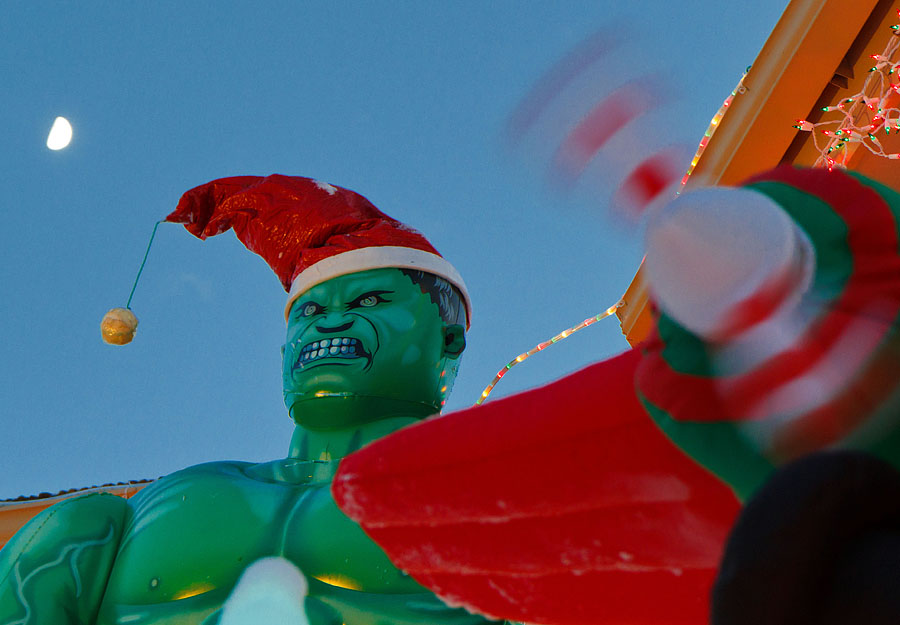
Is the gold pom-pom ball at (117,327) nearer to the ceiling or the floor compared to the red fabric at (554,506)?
nearer to the floor

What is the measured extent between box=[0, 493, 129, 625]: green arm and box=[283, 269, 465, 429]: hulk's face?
0.62 m

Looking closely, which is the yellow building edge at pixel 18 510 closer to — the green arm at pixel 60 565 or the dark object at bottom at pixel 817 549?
the green arm at pixel 60 565

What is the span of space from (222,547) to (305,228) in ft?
3.62

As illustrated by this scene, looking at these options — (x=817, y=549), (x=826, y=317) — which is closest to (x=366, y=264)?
(x=826, y=317)

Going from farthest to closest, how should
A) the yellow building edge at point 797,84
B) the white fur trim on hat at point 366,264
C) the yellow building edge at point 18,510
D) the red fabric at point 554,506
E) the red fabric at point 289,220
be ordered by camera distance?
the yellow building edge at point 18,510, the yellow building edge at point 797,84, the red fabric at point 289,220, the white fur trim on hat at point 366,264, the red fabric at point 554,506

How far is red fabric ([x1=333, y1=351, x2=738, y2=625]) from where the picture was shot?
4.09ft

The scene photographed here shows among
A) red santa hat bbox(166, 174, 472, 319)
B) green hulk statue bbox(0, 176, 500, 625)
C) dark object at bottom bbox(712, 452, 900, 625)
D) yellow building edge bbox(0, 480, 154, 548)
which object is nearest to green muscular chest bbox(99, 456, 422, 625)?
green hulk statue bbox(0, 176, 500, 625)

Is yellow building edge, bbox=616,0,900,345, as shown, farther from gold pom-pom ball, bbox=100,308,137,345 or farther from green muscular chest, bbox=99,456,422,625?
gold pom-pom ball, bbox=100,308,137,345

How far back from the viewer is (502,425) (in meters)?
1.37

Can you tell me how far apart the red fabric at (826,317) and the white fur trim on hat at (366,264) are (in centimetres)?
181

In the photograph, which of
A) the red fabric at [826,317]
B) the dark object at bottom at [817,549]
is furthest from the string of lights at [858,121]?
the dark object at bottom at [817,549]

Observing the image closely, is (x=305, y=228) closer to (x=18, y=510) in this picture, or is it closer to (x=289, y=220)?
(x=289, y=220)

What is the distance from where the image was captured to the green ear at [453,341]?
111 inches

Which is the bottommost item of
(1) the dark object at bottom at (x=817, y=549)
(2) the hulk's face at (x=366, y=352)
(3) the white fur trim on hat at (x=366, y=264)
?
(2) the hulk's face at (x=366, y=352)
